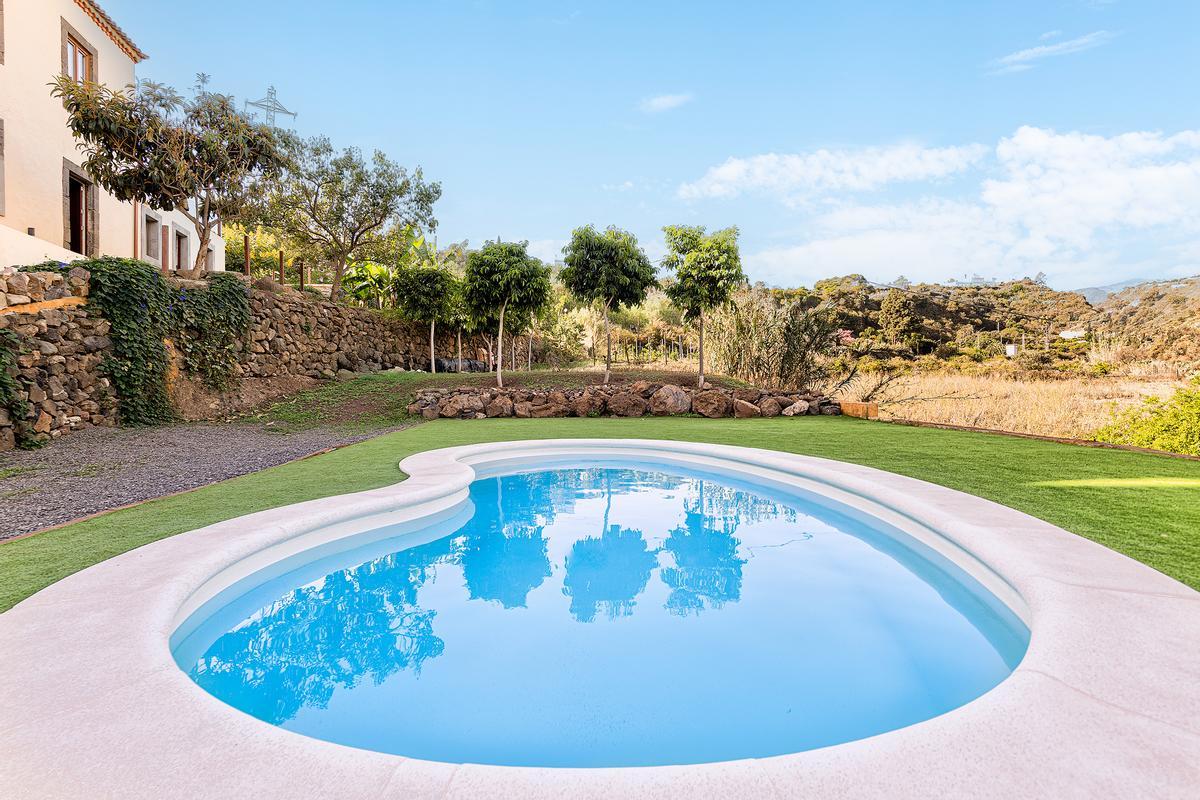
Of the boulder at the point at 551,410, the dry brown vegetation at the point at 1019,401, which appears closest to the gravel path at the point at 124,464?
the boulder at the point at 551,410

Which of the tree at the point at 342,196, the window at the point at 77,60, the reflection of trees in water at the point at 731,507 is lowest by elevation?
the reflection of trees in water at the point at 731,507

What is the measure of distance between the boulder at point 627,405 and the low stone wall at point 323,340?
25.5ft

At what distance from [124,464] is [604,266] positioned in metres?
8.58

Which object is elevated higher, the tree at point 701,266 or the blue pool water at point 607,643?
the tree at point 701,266

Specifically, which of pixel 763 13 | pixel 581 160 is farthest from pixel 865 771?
pixel 581 160

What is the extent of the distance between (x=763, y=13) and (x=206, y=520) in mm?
19425

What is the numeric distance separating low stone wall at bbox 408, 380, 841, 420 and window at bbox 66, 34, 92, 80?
37.4 feet

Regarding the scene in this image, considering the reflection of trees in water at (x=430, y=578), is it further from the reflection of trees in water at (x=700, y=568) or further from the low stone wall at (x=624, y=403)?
the low stone wall at (x=624, y=403)

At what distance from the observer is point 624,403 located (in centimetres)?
1148

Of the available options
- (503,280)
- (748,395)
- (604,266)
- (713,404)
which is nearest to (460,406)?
(503,280)

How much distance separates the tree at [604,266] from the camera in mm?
11961

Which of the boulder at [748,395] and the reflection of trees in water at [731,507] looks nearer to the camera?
the reflection of trees in water at [731,507]

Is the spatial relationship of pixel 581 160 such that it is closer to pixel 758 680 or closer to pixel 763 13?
pixel 763 13

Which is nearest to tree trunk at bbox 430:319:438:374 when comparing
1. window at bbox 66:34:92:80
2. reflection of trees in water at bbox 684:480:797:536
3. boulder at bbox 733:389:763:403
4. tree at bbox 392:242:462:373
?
tree at bbox 392:242:462:373
